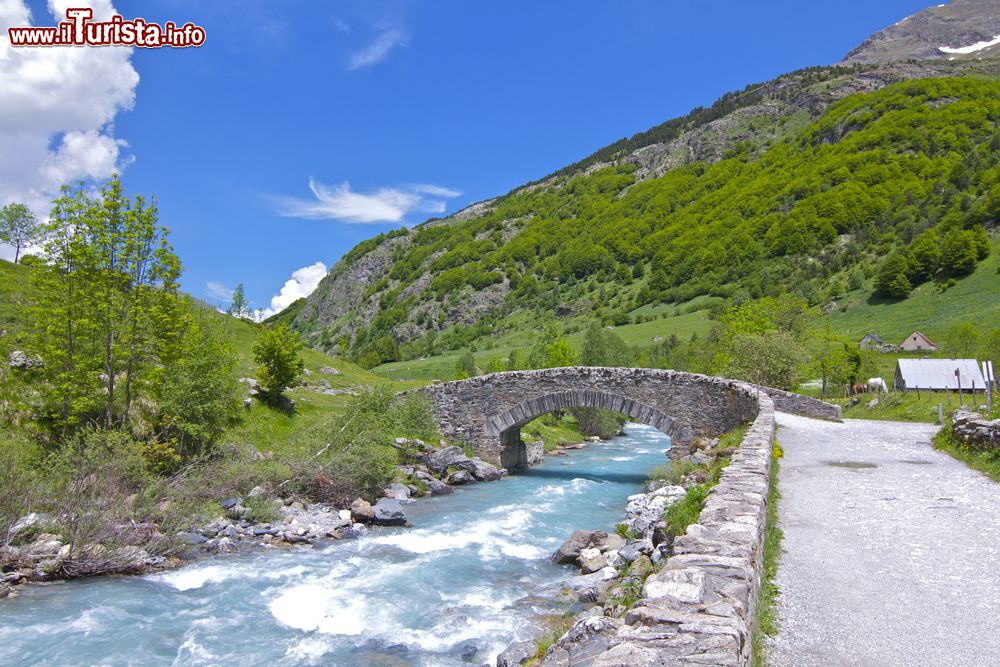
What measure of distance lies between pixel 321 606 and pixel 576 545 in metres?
5.23

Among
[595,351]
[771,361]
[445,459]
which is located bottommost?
[445,459]

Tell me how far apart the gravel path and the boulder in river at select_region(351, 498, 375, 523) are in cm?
1051

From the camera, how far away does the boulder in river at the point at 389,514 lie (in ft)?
53.8

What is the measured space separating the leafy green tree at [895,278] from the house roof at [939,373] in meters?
43.2

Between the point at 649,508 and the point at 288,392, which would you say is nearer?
the point at 649,508

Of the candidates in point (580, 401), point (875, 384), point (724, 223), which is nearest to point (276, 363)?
point (580, 401)

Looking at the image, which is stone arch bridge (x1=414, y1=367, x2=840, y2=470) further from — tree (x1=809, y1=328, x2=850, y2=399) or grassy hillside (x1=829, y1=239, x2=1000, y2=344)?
grassy hillside (x1=829, y1=239, x2=1000, y2=344)

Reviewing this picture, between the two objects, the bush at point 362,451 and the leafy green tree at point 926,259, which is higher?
the leafy green tree at point 926,259

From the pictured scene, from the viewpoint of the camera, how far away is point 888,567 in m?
6.53

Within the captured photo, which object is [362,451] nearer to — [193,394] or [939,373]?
[193,394]

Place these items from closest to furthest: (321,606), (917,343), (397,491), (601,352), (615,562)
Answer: (321,606) < (615,562) < (397,491) < (917,343) < (601,352)

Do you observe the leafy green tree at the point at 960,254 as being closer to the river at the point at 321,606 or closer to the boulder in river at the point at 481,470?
the boulder in river at the point at 481,470

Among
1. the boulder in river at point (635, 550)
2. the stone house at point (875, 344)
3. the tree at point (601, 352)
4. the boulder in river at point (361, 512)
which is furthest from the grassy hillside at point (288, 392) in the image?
the stone house at point (875, 344)

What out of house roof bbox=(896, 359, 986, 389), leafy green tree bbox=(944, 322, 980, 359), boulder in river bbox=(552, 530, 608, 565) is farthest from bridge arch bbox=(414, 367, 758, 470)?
leafy green tree bbox=(944, 322, 980, 359)
